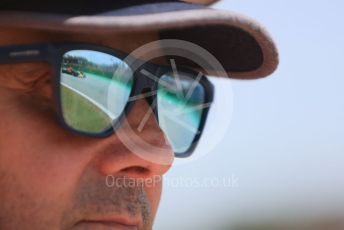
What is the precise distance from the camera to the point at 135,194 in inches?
73.5

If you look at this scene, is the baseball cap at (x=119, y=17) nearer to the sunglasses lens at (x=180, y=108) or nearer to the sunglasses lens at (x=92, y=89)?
the sunglasses lens at (x=92, y=89)

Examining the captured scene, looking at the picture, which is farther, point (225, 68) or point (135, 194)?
point (225, 68)

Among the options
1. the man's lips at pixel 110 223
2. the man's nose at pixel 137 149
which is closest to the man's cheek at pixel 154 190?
the man's nose at pixel 137 149

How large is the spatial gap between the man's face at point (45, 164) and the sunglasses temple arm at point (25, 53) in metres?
0.02

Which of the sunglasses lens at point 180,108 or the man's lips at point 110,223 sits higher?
the sunglasses lens at point 180,108

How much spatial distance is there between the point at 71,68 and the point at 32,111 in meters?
0.12

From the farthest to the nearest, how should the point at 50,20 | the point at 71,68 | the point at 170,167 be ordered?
1. the point at 170,167
2. the point at 71,68
3. the point at 50,20

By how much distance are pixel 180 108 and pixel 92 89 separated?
0.38 m

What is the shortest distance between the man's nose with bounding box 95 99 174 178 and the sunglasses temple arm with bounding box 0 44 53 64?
227 mm

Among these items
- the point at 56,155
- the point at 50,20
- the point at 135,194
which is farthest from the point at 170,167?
the point at 50,20

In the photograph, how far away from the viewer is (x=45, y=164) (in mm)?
1762

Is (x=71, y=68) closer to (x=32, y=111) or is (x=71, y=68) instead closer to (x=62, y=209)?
(x=32, y=111)

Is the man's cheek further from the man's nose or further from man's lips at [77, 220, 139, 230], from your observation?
man's lips at [77, 220, 139, 230]

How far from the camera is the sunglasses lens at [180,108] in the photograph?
2012mm
